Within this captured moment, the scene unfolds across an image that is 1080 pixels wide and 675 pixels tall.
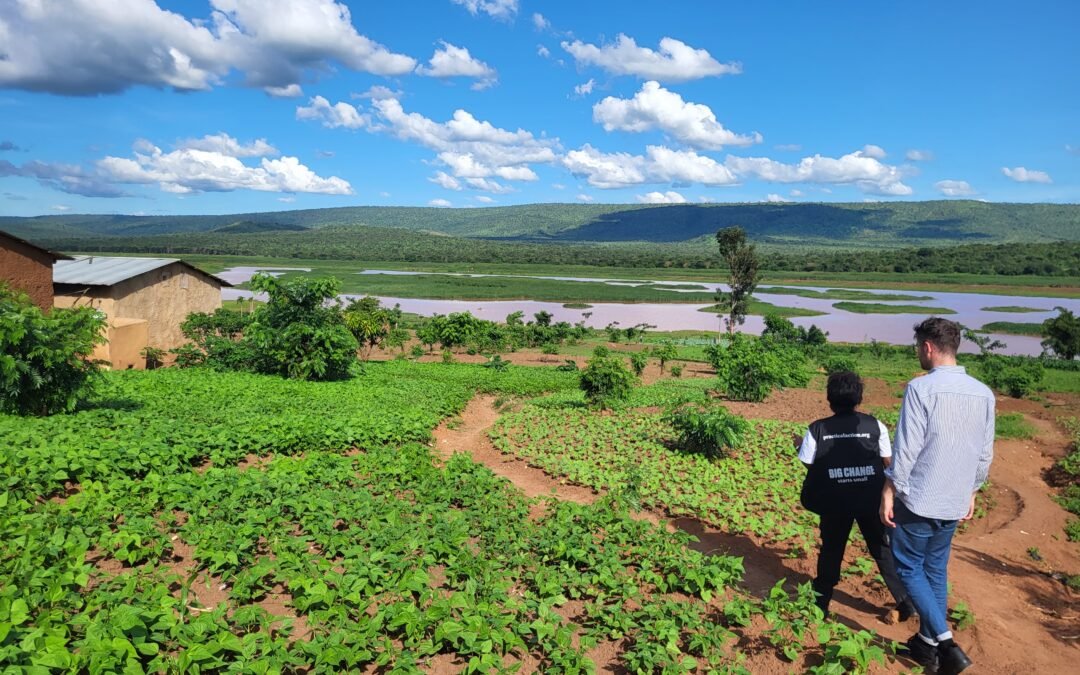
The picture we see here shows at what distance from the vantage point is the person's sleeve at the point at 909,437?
4.36 metres

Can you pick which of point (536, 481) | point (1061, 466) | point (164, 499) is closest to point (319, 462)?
point (164, 499)

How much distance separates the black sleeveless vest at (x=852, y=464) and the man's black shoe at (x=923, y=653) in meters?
0.95

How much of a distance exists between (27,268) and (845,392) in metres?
23.3

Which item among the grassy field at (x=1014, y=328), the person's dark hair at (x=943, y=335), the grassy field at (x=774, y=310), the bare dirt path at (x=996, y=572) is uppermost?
the person's dark hair at (x=943, y=335)

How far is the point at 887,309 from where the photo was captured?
191ft

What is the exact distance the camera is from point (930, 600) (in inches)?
172

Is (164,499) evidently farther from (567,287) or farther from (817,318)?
(567,287)

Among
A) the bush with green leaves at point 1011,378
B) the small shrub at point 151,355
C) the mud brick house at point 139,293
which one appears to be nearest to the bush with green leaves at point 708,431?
the bush with green leaves at point 1011,378

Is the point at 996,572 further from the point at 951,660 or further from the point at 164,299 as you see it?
the point at 164,299

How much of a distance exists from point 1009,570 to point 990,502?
9.97ft

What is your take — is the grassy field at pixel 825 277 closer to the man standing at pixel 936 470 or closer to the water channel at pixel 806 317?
the water channel at pixel 806 317

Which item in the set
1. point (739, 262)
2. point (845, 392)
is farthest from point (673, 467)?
point (739, 262)

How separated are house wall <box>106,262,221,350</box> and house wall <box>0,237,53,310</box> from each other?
2928mm

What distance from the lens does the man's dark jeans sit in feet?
14.3
